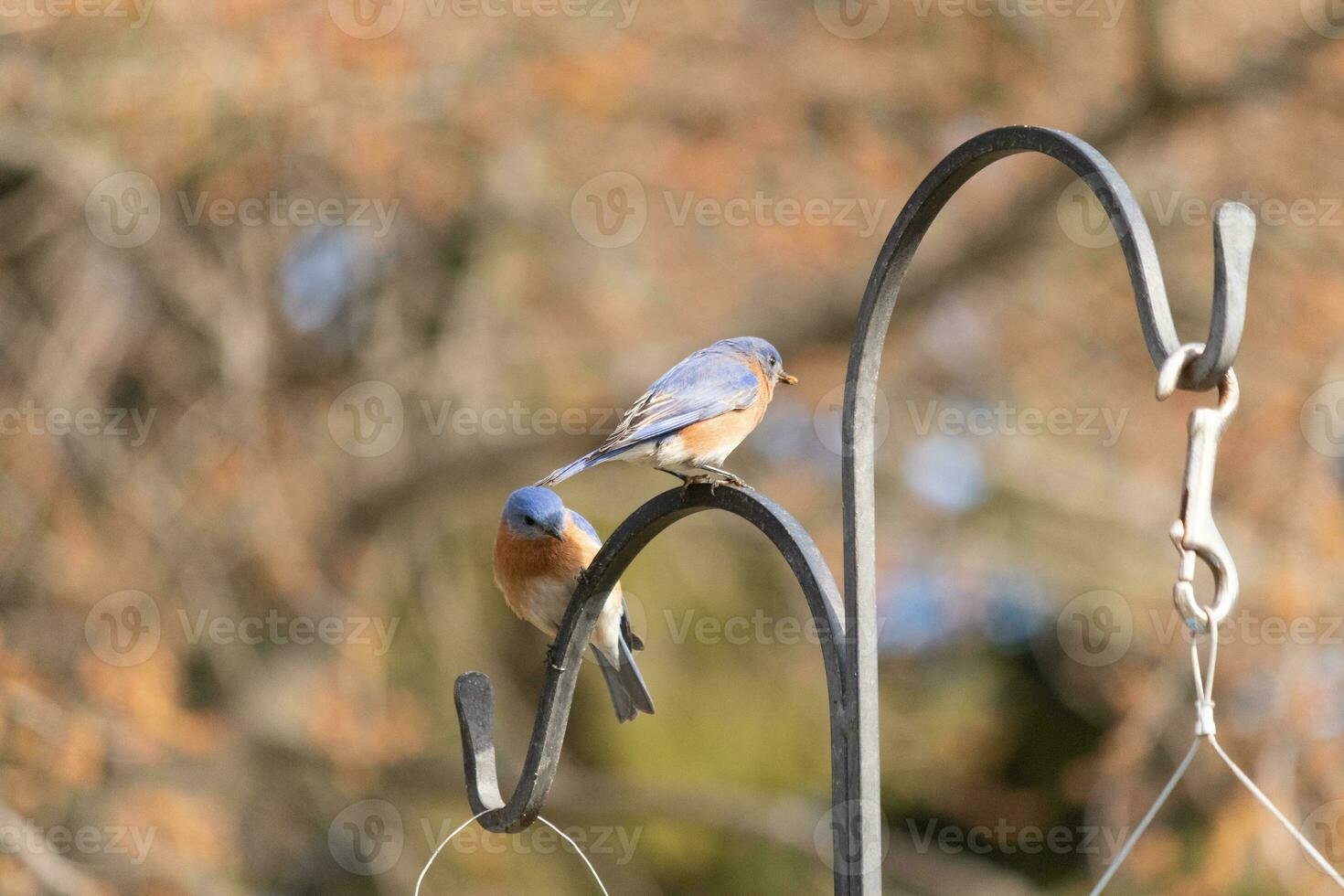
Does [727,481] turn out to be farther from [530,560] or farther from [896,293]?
[530,560]

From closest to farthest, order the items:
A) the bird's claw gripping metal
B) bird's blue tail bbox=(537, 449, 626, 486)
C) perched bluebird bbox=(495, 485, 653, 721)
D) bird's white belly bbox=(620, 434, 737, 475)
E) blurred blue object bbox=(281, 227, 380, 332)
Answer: the bird's claw gripping metal, bird's blue tail bbox=(537, 449, 626, 486), bird's white belly bbox=(620, 434, 737, 475), perched bluebird bbox=(495, 485, 653, 721), blurred blue object bbox=(281, 227, 380, 332)

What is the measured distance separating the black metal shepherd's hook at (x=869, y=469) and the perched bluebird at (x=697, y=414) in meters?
0.53

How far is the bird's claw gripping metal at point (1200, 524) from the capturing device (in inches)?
49.7

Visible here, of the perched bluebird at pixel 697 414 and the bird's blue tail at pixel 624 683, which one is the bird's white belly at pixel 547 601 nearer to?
the bird's blue tail at pixel 624 683

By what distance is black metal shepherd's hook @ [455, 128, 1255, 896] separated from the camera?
1.35 meters

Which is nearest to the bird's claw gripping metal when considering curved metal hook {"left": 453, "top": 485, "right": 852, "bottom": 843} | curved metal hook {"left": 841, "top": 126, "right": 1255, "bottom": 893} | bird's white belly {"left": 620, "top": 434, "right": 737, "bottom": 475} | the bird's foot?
curved metal hook {"left": 841, "top": 126, "right": 1255, "bottom": 893}

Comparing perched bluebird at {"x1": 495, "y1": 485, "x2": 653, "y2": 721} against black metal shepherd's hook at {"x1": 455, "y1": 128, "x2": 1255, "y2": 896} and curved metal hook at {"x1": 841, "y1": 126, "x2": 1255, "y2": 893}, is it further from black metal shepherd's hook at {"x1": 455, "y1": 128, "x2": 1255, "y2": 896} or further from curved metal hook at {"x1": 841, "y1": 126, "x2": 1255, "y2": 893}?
curved metal hook at {"x1": 841, "y1": 126, "x2": 1255, "y2": 893}

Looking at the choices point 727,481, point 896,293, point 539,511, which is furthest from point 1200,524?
point 539,511

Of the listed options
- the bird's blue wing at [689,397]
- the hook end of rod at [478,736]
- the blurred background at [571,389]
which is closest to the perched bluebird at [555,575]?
the bird's blue wing at [689,397]

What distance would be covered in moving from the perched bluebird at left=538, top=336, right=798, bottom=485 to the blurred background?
2.77m

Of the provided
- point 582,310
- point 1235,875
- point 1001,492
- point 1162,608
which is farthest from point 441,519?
point 1235,875

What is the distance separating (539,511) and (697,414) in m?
0.51

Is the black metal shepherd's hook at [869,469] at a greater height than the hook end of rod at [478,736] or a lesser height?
greater

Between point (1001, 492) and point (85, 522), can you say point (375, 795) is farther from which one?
point (1001, 492)
